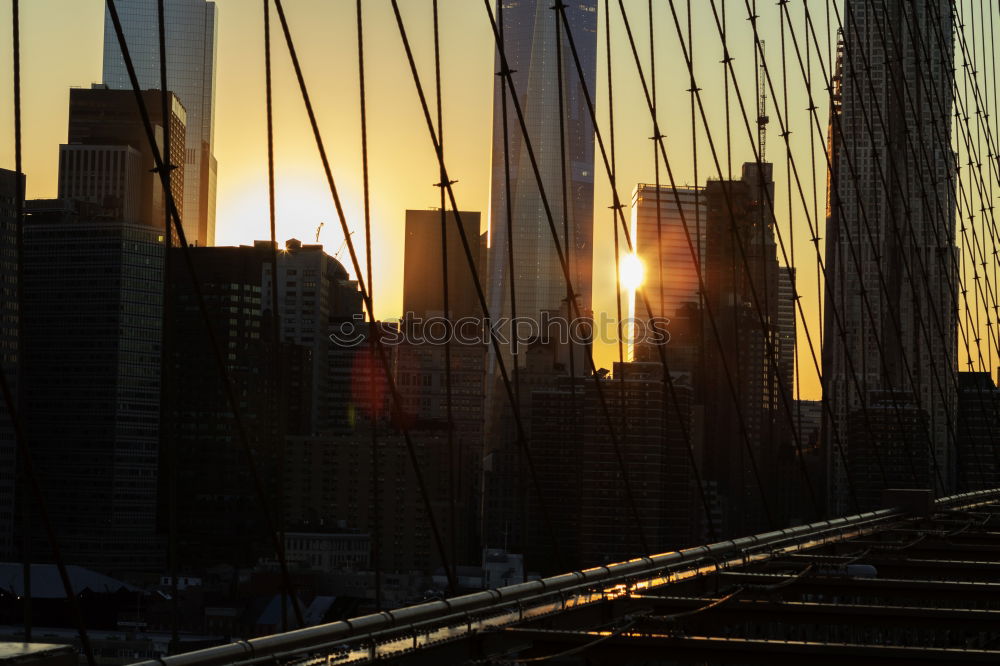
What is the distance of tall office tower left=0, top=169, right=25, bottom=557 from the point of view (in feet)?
113

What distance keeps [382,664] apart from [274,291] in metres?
3.52

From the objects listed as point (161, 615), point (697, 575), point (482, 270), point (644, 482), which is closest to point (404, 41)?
point (697, 575)

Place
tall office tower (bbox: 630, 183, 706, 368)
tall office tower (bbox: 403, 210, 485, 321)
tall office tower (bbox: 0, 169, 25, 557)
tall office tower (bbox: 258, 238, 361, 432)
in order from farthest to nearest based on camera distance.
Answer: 1. tall office tower (bbox: 403, 210, 485, 321)
2. tall office tower (bbox: 258, 238, 361, 432)
3. tall office tower (bbox: 630, 183, 706, 368)
4. tall office tower (bbox: 0, 169, 25, 557)

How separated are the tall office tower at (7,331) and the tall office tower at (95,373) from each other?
29.6ft

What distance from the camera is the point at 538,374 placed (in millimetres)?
70312

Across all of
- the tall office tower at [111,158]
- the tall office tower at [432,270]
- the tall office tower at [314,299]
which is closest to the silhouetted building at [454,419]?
the tall office tower at [314,299]

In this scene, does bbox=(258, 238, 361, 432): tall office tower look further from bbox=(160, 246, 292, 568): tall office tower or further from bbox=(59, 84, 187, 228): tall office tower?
bbox=(160, 246, 292, 568): tall office tower

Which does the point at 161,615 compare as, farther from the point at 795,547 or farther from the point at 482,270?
the point at 482,270

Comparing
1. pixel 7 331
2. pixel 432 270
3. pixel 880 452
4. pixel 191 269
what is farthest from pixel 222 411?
pixel 191 269

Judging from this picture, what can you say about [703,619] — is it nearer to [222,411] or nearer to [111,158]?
[222,411]

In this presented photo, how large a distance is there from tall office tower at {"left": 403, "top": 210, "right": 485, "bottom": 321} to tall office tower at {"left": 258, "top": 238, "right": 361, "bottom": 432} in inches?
185

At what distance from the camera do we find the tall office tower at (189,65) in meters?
138

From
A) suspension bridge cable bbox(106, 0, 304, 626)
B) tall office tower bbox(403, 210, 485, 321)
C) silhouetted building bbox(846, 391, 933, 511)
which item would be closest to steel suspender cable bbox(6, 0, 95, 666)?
suspension bridge cable bbox(106, 0, 304, 626)

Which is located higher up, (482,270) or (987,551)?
(482,270)
